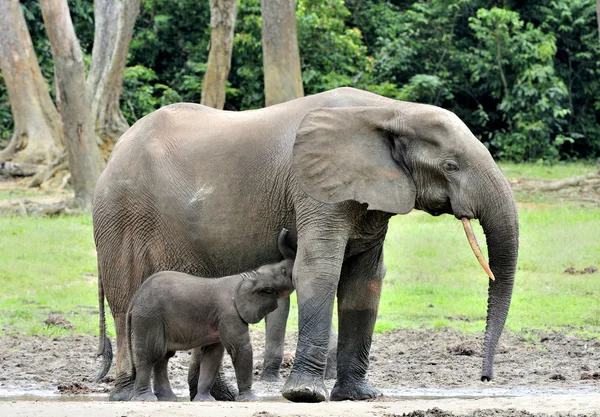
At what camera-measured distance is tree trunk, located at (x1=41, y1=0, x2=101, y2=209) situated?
19156 millimetres

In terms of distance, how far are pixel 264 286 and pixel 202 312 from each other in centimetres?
45

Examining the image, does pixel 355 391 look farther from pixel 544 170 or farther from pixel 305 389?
pixel 544 170

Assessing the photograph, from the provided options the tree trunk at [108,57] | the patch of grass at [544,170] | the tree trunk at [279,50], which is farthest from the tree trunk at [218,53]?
the patch of grass at [544,170]

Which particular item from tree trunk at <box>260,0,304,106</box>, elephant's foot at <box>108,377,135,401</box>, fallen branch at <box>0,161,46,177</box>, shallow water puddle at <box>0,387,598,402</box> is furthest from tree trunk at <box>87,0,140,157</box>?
elephant's foot at <box>108,377,135,401</box>

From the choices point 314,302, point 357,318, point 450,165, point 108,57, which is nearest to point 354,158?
point 450,165

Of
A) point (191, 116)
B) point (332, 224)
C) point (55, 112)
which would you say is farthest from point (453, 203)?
point (55, 112)

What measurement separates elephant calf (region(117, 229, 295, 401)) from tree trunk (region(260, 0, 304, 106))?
11.3 m

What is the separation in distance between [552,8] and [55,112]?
1079cm

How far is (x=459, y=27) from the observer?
92.6 ft

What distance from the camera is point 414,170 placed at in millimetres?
8328

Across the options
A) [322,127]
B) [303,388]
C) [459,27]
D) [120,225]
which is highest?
[459,27]

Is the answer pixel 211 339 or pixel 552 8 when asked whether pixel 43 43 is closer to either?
pixel 552 8

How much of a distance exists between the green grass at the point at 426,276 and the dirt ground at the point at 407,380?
677 millimetres

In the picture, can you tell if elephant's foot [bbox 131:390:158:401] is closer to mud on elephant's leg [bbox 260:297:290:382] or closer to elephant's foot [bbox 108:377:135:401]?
elephant's foot [bbox 108:377:135:401]
